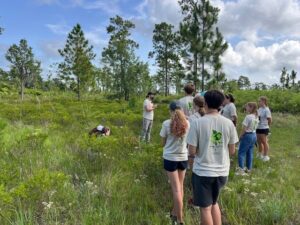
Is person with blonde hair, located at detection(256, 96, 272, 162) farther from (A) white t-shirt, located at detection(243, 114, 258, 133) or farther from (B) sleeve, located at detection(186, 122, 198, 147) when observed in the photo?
(B) sleeve, located at detection(186, 122, 198, 147)

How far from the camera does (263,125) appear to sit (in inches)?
365

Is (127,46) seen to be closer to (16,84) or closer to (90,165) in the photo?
(16,84)

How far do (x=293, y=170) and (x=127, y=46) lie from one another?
34.2 meters

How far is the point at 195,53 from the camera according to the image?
29203 millimetres

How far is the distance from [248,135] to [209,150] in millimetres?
3977

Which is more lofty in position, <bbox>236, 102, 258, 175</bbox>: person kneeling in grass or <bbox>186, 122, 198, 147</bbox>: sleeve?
<bbox>186, 122, 198, 147</bbox>: sleeve

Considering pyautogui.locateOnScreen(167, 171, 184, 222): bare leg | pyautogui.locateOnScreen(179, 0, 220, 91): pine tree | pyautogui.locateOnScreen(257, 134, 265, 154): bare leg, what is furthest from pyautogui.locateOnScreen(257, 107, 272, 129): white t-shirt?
pyautogui.locateOnScreen(179, 0, 220, 91): pine tree

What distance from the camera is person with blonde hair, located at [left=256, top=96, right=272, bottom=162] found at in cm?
909

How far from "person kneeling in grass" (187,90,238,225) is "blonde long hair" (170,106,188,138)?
2.95ft

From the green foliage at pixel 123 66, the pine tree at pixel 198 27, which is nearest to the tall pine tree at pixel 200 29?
the pine tree at pixel 198 27

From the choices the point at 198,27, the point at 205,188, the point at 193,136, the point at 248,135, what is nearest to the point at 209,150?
the point at 193,136

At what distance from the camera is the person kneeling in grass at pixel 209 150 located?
396cm

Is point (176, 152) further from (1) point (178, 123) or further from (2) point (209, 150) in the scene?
(2) point (209, 150)

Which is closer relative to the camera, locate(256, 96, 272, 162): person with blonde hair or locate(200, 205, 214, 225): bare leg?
locate(200, 205, 214, 225): bare leg
